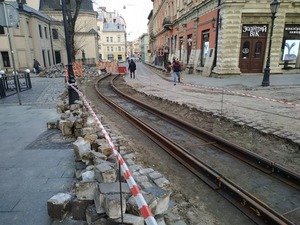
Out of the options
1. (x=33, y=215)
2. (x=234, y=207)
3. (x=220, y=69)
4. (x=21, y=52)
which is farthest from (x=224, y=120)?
(x=21, y=52)

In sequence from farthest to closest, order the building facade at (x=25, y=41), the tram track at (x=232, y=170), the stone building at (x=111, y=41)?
the stone building at (x=111, y=41)
the building facade at (x=25, y=41)
the tram track at (x=232, y=170)

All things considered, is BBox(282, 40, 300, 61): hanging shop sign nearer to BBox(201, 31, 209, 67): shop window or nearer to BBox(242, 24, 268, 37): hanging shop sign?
BBox(242, 24, 268, 37): hanging shop sign

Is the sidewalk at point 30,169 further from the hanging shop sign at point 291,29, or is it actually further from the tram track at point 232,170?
the hanging shop sign at point 291,29

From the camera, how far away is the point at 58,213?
272cm

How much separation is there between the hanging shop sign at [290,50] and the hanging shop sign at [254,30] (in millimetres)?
2324

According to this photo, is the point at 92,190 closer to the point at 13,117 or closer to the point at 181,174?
the point at 181,174

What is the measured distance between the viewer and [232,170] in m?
4.16

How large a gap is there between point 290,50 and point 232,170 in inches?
716

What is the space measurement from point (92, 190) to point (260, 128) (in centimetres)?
511

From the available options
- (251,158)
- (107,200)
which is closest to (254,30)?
(251,158)

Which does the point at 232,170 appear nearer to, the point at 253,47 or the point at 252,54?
the point at 252,54

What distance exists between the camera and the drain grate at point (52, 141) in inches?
192

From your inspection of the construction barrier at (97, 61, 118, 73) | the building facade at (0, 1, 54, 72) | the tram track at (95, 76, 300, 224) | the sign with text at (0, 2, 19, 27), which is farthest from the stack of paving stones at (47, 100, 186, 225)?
the construction barrier at (97, 61, 118, 73)

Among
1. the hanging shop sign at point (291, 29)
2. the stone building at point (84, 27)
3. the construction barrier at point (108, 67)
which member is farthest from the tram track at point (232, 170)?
the stone building at point (84, 27)
